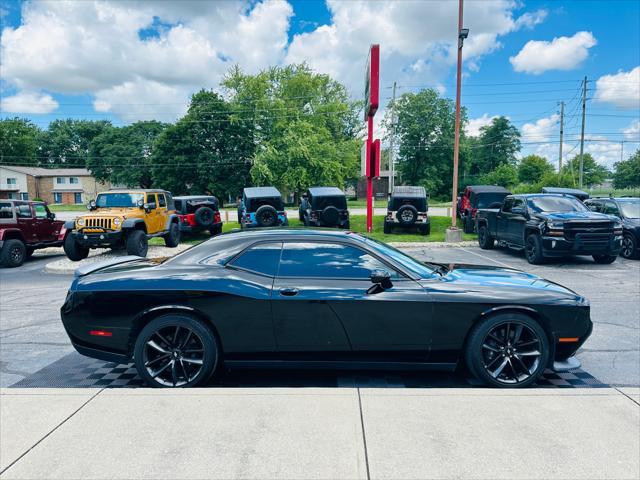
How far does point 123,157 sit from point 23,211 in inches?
2396

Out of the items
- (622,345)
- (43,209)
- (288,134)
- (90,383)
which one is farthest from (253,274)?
(288,134)

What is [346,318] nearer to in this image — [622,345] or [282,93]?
[622,345]

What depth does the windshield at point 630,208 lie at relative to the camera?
14016mm

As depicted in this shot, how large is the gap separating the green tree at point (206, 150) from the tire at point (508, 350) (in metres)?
49.0

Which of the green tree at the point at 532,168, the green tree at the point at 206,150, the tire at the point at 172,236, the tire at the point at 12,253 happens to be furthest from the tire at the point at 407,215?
the green tree at the point at 532,168

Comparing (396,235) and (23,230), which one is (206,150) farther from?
(23,230)

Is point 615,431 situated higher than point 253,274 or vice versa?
point 253,274

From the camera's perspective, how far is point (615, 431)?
9.80ft

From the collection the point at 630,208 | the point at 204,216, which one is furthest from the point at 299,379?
the point at 204,216

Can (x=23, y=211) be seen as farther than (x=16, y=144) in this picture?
No

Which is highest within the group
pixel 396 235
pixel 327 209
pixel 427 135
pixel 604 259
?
pixel 427 135

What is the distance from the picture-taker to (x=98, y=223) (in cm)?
1248

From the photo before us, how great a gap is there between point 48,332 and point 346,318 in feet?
15.0

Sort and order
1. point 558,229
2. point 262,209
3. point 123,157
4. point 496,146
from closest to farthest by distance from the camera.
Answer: point 558,229
point 262,209
point 123,157
point 496,146
